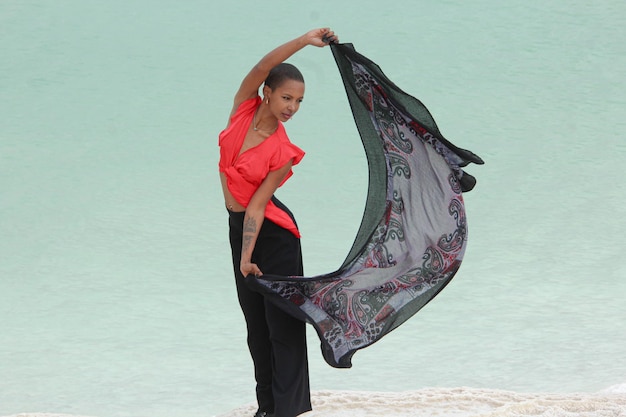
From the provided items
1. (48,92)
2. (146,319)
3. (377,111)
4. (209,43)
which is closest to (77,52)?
(48,92)

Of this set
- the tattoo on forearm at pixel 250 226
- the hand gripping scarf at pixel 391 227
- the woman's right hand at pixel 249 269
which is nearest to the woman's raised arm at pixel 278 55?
the hand gripping scarf at pixel 391 227

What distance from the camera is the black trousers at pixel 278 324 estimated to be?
10.3ft

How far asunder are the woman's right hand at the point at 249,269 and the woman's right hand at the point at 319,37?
A: 2.28 feet

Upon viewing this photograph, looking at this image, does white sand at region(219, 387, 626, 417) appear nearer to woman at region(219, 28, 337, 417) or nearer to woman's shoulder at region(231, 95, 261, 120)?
woman at region(219, 28, 337, 417)

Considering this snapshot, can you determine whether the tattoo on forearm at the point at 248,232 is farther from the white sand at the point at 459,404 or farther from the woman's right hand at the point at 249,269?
the white sand at the point at 459,404

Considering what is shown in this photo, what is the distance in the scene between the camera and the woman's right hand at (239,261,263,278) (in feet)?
9.98

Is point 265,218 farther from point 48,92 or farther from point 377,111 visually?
point 48,92

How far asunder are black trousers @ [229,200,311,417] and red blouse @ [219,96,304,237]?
8 centimetres

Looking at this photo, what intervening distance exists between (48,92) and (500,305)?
4.85 m

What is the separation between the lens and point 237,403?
14.8 ft

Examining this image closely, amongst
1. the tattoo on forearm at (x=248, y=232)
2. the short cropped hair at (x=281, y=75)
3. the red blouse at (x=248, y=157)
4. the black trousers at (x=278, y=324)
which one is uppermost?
the short cropped hair at (x=281, y=75)

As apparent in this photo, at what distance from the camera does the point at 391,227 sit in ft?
10.6

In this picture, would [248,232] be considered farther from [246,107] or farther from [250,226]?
[246,107]

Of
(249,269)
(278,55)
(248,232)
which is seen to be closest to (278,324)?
(249,269)
